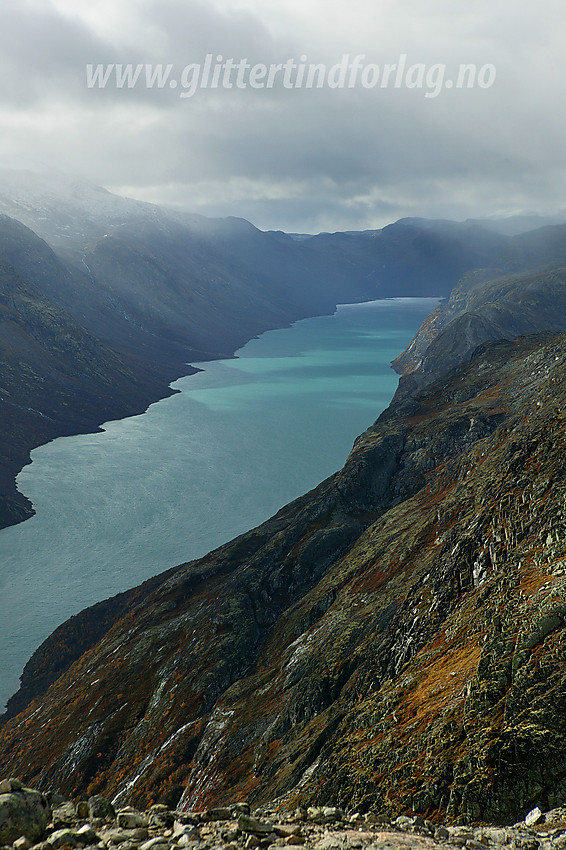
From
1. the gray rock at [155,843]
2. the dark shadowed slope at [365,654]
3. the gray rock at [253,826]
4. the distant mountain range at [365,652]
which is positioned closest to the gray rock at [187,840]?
the gray rock at [155,843]

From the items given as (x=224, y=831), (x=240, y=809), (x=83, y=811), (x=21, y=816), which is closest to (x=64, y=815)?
(x=83, y=811)

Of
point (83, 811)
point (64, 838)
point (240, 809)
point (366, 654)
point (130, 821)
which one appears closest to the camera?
point (64, 838)

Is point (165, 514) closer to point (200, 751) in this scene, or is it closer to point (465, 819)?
point (200, 751)

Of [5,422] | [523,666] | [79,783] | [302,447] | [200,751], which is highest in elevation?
[5,422]

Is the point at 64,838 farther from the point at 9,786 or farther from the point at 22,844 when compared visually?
the point at 9,786

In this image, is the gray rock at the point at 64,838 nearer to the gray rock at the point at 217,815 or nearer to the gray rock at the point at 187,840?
the gray rock at the point at 187,840

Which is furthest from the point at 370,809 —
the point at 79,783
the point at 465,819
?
the point at 79,783
